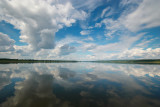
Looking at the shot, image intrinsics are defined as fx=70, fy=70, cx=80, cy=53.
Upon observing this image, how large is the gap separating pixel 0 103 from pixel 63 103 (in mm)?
7145

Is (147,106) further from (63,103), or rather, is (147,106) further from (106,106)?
(63,103)

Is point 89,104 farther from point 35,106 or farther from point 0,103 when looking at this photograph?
point 0,103

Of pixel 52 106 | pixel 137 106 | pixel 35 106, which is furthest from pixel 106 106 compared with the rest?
pixel 35 106

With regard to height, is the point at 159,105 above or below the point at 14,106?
below

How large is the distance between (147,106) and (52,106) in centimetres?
1107

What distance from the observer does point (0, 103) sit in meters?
8.04

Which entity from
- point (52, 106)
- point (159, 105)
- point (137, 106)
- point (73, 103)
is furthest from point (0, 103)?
point (159, 105)

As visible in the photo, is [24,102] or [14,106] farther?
[24,102]

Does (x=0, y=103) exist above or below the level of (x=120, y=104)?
above

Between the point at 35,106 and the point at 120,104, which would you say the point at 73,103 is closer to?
the point at 35,106

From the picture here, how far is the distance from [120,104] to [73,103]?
571 centimetres

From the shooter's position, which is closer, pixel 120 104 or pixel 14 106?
pixel 14 106

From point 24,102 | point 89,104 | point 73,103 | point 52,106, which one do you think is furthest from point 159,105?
point 24,102

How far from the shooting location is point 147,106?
8305 millimetres
